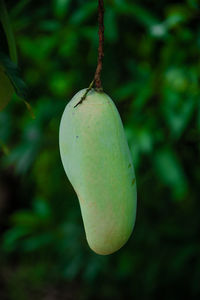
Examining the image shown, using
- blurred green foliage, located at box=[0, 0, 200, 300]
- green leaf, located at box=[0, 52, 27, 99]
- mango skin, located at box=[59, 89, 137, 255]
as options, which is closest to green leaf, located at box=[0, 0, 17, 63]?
green leaf, located at box=[0, 52, 27, 99]

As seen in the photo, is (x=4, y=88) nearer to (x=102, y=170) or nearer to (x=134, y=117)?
(x=102, y=170)

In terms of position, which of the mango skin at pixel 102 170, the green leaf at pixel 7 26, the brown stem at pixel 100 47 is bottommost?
the mango skin at pixel 102 170

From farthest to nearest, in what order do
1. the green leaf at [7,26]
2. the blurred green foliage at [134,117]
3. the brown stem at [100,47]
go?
1. the blurred green foliage at [134,117]
2. the green leaf at [7,26]
3. the brown stem at [100,47]

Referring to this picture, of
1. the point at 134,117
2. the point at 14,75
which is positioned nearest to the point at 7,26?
the point at 14,75

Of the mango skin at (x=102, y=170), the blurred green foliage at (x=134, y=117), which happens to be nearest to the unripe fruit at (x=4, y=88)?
the mango skin at (x=102, y=170)

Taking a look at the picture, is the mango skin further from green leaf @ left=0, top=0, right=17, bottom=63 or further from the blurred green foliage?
the blurred green foliage

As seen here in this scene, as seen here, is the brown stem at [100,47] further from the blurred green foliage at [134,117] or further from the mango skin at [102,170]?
the blurred green foliage at [134,117]
